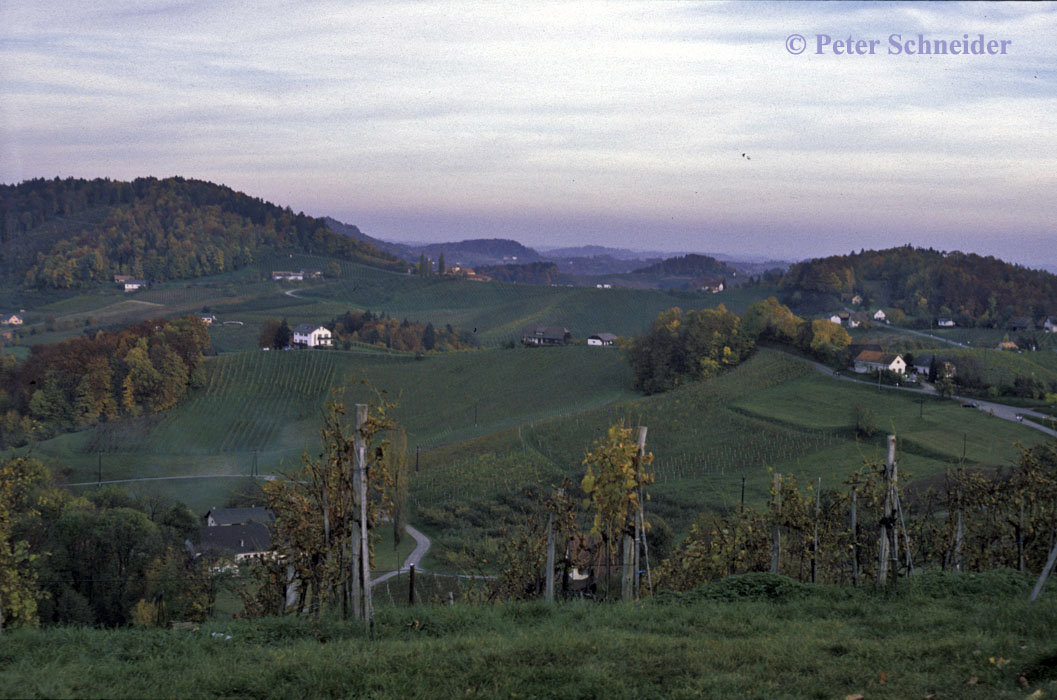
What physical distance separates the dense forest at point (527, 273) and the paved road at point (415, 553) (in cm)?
14438

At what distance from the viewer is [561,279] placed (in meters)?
183

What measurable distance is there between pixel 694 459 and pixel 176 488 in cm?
2526

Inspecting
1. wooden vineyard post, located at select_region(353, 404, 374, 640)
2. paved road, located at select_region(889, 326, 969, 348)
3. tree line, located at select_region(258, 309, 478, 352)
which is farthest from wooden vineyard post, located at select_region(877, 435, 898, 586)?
tree line, located at select_region(258, 309, 478, 352)

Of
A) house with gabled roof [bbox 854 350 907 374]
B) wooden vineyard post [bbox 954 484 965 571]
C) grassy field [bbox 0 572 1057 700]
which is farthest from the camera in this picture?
house with gabled roof [bbox 854 350 907 374]

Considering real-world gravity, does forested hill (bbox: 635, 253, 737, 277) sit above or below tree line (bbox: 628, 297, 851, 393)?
above

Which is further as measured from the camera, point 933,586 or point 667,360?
point 667,360

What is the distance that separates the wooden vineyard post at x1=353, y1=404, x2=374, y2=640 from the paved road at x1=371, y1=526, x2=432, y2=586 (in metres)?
17.8

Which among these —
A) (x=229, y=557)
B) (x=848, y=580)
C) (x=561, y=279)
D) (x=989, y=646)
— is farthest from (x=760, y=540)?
(x=561, y=279)

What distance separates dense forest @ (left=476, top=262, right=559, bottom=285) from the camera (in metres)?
176

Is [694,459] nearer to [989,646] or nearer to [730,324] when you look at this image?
[730,324]

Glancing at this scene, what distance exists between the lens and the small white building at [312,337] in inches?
2889

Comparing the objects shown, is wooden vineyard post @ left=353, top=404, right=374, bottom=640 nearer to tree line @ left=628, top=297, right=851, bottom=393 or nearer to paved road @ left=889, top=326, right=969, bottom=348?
tree line @ left=628, top=297, right=851, bottom=393

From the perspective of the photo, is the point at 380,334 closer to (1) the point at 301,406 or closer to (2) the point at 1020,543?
(1) the point at 301,406

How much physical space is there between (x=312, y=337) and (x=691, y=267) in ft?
435
